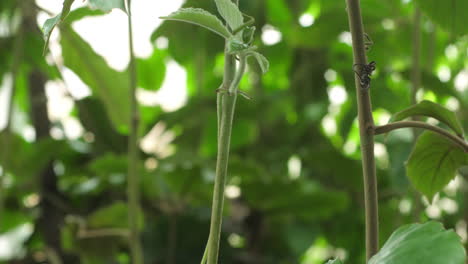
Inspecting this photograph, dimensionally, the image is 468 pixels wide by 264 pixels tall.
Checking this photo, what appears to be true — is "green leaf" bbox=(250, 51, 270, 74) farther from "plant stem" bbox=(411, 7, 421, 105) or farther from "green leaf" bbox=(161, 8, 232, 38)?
"plant stem" bbox=(411, 7, 421, 105)

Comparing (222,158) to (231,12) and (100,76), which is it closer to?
(231,12)

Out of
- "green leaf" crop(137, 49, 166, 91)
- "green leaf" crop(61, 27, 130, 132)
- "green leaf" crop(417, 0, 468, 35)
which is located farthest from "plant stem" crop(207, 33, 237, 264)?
"green leaf" crop(137, 49, 166, 91)

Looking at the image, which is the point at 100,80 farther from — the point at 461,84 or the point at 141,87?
the point at 461,84

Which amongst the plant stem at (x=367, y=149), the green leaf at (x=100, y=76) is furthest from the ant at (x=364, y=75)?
the green leaf at (x=100, y=76)

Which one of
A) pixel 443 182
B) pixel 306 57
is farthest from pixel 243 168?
pixel 443 182

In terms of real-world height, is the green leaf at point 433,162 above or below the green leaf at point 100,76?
below

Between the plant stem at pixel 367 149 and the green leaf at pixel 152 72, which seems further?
the green leaf at pixel 152 72

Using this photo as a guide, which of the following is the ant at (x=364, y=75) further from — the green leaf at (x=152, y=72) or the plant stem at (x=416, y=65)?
the green leaf at (x=152, y=72)
